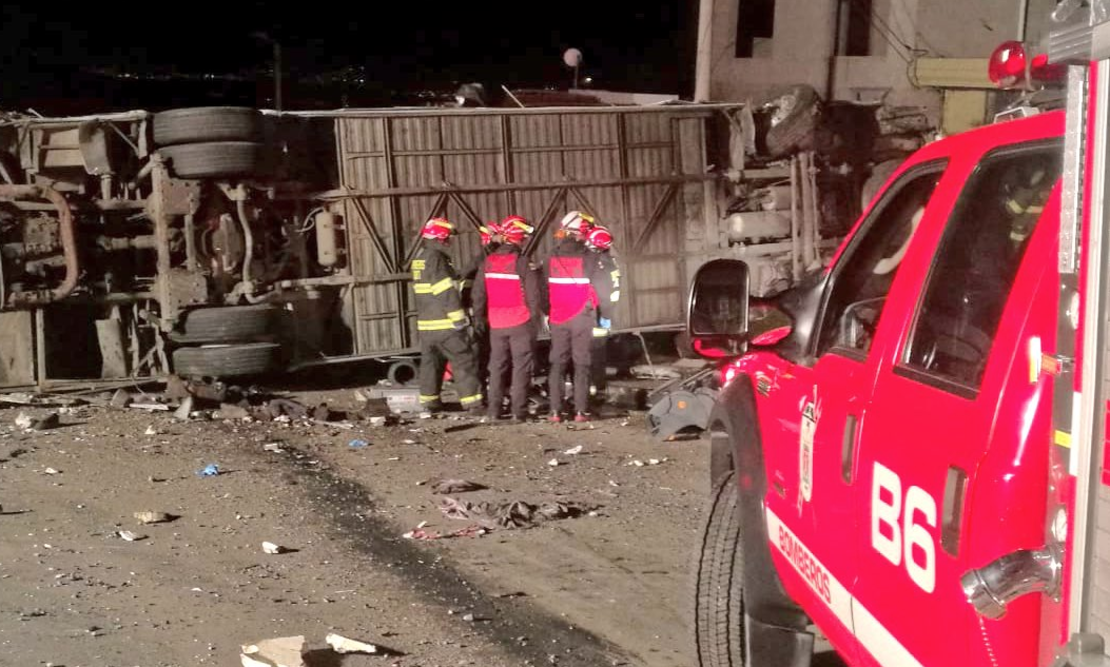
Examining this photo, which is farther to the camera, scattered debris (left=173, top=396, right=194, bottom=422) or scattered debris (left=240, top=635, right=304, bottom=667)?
scattered debris (left=173, top=396, right=194, bottom=422)

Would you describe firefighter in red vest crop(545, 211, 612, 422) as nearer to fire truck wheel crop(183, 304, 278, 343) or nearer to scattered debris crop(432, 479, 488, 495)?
scattered debris crop(432, 479, 488, 495)

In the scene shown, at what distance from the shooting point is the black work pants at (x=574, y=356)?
1034cm

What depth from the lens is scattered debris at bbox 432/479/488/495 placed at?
766 centimetres

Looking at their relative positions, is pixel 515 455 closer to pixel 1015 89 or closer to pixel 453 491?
pixel 453 491

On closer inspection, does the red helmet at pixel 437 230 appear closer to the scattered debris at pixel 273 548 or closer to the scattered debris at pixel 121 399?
the scattered debris at pixel 121 399

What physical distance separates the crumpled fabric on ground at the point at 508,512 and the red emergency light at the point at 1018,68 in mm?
4760

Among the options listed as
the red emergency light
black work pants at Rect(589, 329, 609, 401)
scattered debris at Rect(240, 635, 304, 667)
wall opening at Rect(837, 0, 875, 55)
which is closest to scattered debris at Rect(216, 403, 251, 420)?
black work pants at Rect(589, 329, 609, 401)

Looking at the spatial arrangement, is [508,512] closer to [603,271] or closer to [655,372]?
[603,271]

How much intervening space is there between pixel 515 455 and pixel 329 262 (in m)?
3.92

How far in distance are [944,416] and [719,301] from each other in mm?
1147

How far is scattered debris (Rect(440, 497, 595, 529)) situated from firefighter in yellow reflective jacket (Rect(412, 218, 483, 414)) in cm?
332

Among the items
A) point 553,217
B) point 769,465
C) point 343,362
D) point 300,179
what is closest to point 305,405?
point 343,362

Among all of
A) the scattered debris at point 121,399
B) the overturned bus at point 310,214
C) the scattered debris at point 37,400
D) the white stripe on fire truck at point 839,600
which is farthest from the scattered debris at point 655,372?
the white stripe on fire truck at point 839,600

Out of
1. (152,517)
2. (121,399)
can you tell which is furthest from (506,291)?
(152,517)
